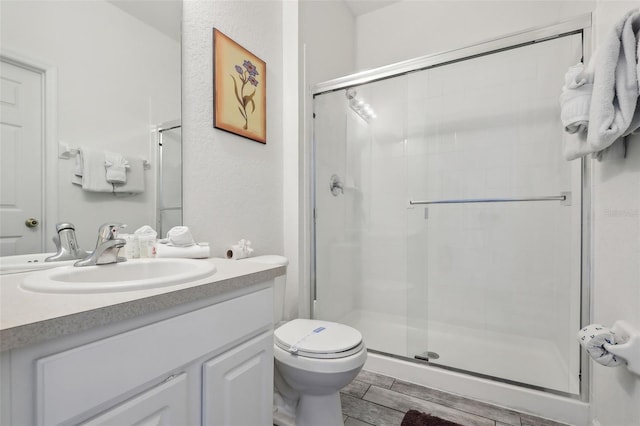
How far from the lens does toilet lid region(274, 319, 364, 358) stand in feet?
3.76

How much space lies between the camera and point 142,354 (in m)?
0.60

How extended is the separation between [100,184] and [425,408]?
1752mm

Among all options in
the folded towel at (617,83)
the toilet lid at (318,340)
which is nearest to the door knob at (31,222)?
the toilet lid at (318,340)

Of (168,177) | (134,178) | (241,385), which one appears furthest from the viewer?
(168,177)

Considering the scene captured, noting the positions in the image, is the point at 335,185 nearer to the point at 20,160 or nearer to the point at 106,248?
the point at 106,248

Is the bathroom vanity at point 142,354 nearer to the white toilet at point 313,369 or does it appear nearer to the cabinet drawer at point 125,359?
the cabinet drawer at point 125,359

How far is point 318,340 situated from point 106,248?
85 cm

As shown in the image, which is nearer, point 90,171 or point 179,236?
point 90,171

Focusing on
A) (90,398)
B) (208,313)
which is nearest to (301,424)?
(208,313)

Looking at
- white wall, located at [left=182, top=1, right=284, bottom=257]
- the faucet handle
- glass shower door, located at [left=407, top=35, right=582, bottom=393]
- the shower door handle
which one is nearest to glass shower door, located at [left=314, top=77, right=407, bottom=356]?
the shower door handle

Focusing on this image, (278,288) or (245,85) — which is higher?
(245,85)

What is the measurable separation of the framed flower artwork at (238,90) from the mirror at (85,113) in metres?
0.20

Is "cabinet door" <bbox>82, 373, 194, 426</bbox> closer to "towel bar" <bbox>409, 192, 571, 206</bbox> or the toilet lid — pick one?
the toilet lid

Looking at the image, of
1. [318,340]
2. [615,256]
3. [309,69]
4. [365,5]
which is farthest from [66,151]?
[365,5]
